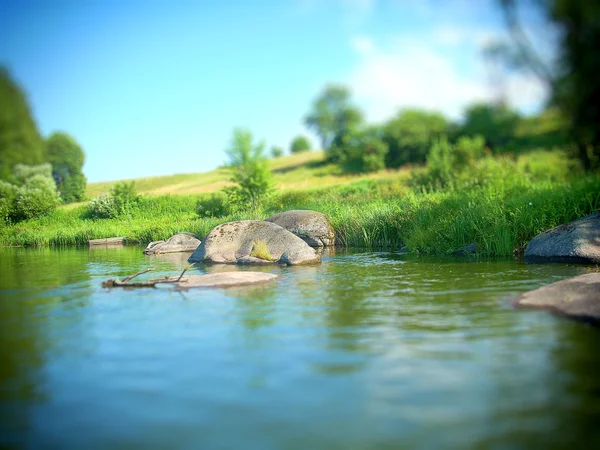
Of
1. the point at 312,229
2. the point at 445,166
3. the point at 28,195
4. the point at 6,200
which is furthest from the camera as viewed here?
the point at 28,195

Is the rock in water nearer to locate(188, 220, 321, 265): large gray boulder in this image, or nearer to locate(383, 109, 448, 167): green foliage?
locate(188, 220, 321, 265): large gray boulder

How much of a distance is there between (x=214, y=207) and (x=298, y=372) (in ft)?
109

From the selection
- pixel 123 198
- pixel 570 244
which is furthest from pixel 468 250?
pixel 123 198

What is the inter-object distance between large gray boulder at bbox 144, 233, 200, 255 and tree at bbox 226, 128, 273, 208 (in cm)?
1294

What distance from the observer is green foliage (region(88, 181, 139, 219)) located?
1571 inches

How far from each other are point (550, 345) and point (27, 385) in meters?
4.93

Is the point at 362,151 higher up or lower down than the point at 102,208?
higher up

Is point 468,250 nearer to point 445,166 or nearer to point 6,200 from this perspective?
point 445,166

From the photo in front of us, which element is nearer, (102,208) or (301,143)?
(102,208)

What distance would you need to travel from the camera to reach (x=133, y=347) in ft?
19.8

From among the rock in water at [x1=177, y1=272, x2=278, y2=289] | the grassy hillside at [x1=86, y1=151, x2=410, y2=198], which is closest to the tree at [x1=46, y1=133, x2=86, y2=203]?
the grassy hillside at [x1=86, y1=151, x2=410, y2=198]

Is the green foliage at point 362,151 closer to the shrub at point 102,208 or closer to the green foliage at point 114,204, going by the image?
the green foliage at point 114,204

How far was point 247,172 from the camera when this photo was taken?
37.0m

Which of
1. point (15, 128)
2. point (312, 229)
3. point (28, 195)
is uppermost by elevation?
point (28, 195)
